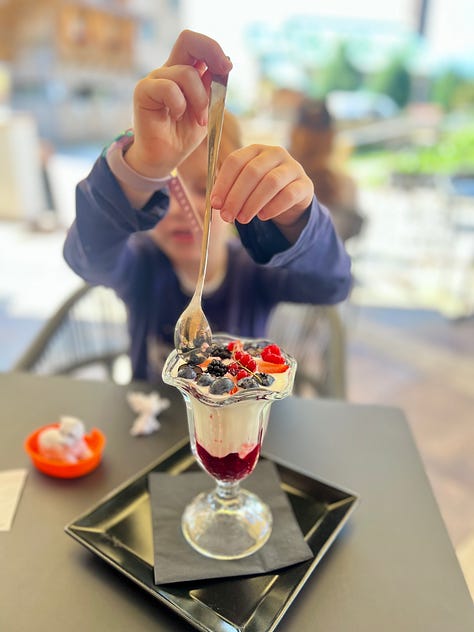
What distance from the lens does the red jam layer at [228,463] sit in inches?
→ 23.6

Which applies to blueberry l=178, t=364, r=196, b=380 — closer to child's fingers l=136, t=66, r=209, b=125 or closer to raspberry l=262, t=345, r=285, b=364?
raspberry l=262, t=345, r=285, b=364

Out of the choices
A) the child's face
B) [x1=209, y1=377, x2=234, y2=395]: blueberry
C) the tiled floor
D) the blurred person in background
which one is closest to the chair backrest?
the child's face

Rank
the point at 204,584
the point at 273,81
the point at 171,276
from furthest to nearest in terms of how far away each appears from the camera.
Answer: the point at 273,81 → the point at 171,276 → the point at 204,584

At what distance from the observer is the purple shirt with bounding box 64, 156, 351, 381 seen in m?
0.70

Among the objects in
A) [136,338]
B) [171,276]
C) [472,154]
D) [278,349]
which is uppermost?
[278,349]

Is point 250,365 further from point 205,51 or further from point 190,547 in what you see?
point 205,51

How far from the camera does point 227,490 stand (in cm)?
66

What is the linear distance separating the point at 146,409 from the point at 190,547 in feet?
0.94

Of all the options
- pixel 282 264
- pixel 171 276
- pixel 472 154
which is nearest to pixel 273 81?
pixel 472 154

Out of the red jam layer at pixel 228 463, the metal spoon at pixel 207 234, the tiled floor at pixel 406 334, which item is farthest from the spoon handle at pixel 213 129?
the tiled floor at pixel 406 334

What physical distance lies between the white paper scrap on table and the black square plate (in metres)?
0.10

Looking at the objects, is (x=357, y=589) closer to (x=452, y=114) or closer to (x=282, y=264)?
(x=282, y=264)

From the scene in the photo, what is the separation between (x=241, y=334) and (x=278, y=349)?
53 centimetres

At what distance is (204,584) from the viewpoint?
1.86ft
